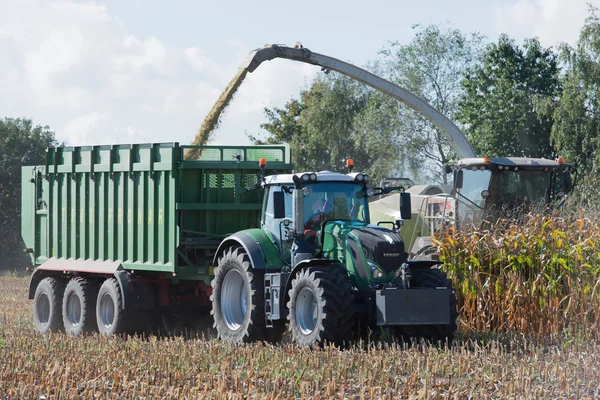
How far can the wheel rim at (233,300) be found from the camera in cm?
1180

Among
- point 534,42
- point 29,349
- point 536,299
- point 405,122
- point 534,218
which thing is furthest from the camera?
point 405,122

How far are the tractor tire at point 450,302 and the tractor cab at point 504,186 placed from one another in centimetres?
430

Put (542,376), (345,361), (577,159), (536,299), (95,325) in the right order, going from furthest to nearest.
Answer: (577,159) < (95,325) < (536,299) < (345,361) < (542,376)

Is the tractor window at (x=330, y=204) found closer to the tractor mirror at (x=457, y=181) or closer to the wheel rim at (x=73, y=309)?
the tractor mirror at (x=457, y=181)

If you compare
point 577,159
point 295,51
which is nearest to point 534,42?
point 577,159

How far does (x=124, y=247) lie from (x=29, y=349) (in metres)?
3.20

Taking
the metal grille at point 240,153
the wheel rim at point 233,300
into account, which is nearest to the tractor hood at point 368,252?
the wheel rim at point 233,300

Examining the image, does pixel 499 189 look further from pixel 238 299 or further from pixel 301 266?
pixel 301 266

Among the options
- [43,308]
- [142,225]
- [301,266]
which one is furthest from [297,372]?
[43,308]

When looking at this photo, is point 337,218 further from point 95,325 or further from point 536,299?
point 95,325

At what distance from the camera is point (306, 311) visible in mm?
10453

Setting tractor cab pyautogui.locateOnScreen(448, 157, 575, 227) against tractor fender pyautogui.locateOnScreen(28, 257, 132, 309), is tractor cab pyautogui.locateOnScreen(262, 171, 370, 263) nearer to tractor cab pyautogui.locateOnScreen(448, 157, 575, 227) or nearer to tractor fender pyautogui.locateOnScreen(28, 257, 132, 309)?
tractor fender pyautogui.locateOnScreen(28, 257, 132, 309)

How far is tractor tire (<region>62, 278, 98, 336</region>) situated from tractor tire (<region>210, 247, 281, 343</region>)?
2.96 meters

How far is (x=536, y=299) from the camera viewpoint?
39.5 ft
